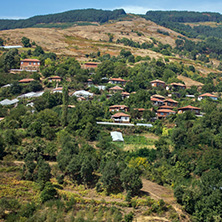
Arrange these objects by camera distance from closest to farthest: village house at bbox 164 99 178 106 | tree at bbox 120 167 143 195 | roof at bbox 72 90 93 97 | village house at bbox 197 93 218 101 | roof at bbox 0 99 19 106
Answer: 1. tree at bbox 120 167 143 195
2. roof at bbox 0 99 19 106
3. roof at bbox 72 90 93 97
4. village house at bbox 164 99 178 106
5. village house at bbox 197 93 218 101

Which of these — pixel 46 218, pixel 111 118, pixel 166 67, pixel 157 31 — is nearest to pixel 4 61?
pixel 111 118

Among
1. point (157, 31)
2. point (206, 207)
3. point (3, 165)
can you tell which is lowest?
point (206, 207)

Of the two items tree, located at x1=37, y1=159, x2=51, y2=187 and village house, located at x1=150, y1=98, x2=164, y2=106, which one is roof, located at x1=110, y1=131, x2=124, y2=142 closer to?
tree, located at x1=37, y1=159, x2=51, y2=187

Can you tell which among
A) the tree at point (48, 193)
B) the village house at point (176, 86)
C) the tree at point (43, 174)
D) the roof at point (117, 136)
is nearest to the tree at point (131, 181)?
the tree at point (48, 193)

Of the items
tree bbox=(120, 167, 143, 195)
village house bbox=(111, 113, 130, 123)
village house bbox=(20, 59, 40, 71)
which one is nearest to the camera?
tree bbox=(120, 167, 143, 195)

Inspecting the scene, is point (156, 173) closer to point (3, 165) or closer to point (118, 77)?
point (3, 165)

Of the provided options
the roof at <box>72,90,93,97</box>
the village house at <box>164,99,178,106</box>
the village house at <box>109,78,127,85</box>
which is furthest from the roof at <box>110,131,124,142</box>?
the village house at <box>109,78,127,85</box>
